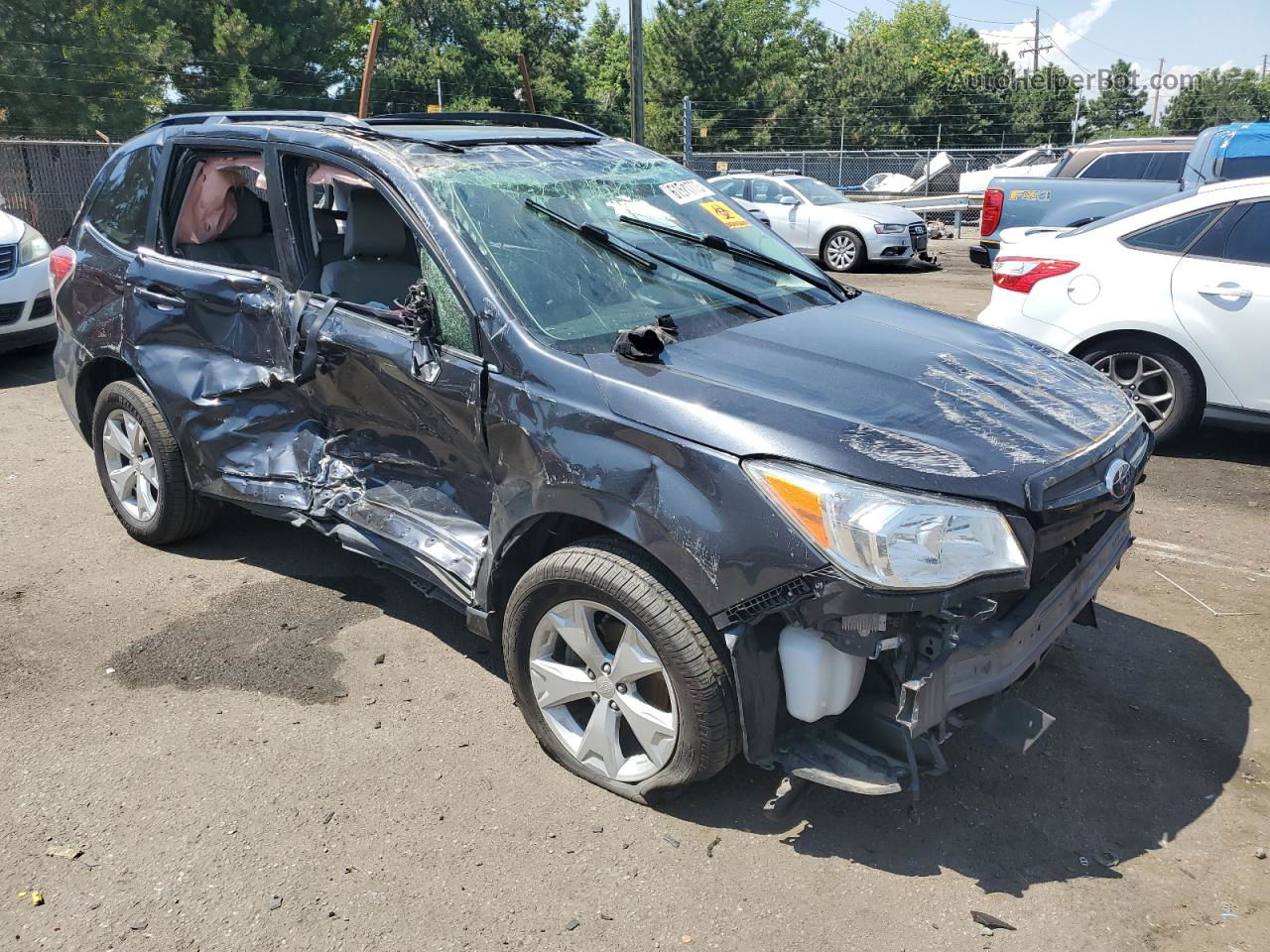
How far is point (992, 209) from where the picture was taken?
1250 centimetres

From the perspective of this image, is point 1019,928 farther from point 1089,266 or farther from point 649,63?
point 649,63

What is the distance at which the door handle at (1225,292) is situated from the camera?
18.7ft

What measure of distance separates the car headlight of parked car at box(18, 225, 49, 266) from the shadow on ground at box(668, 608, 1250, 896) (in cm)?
796

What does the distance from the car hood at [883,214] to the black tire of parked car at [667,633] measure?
46.2ft

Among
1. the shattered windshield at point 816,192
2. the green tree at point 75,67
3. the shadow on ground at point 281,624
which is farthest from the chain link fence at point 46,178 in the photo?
the green tree at point 75,67

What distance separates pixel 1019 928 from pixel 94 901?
238 centimetres

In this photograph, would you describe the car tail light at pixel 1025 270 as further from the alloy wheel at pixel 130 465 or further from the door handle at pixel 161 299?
the alloy wheel at pixel 130 465

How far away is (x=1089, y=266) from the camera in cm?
620

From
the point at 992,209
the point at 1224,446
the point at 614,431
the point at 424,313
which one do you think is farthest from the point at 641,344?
the point at 992,209

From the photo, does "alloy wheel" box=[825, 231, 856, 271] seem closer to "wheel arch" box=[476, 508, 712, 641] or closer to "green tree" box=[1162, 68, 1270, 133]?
"wheel arch" box=[476, 508, 712, 641]

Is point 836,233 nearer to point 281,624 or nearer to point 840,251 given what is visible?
point 840,251

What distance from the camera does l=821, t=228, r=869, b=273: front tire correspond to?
52.5 ft

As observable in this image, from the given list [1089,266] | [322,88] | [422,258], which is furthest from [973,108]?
[422,258]

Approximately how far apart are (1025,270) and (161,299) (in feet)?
16.0
